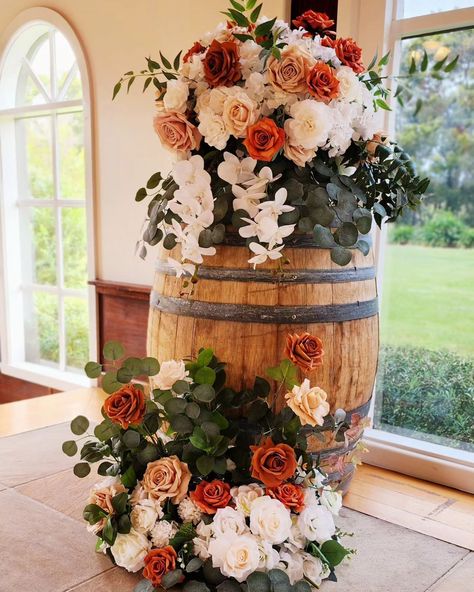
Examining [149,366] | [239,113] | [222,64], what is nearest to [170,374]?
[149,366]

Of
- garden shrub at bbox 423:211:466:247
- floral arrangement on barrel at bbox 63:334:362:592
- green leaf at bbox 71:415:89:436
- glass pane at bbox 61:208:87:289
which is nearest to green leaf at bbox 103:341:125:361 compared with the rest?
floral arrangement on barrel at bbox 63:334:362:592

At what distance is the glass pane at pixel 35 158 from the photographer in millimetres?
3330

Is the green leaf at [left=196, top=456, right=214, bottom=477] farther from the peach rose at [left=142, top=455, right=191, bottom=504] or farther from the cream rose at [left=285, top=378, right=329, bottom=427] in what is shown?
the cream rose at [left=285, top=378, right=329, bottom=427]

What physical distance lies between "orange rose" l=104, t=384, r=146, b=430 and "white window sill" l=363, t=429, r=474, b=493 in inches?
35.7

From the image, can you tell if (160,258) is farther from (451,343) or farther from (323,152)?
(451,343)

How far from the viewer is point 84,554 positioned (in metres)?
1.34

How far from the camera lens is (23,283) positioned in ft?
11.6

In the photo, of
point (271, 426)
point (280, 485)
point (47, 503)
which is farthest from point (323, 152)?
point (47, 503)

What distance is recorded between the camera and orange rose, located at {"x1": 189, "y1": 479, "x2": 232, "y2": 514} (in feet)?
3.94

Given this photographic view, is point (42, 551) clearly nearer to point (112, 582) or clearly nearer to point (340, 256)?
point (112, 582)

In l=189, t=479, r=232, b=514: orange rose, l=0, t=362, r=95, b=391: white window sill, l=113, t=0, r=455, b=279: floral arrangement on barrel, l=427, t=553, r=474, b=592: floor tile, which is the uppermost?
l=113, t=0, r=455, b=279: floral arrangement on barrel

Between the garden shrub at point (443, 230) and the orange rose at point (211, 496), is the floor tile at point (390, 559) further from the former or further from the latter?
the garden shrub at point (443, 230)

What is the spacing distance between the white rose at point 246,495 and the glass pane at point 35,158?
2.53m

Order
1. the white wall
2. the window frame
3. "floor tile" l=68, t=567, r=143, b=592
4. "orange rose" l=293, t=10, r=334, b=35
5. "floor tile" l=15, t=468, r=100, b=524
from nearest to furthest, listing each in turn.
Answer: "floor tile" l=68, t=567, r=143, b=592, "orange rose" l=293, t=10, r=334, b=35, "floor tile" l=15, t=468, r=100, b=524, the window frame, the white wall
